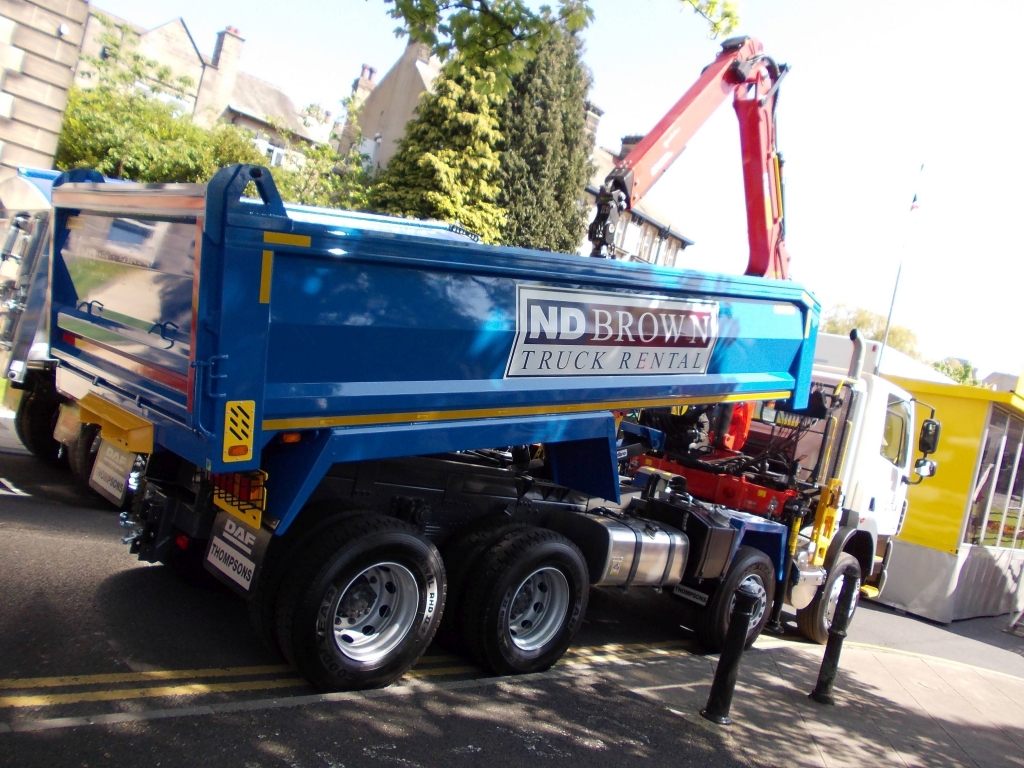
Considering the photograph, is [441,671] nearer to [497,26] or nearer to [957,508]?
[497,26]

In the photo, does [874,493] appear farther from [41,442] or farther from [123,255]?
[41,442]

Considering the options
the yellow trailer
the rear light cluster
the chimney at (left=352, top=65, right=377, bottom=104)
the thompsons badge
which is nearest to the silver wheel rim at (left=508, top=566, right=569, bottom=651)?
the thompsons badge

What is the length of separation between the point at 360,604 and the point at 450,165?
19.7m

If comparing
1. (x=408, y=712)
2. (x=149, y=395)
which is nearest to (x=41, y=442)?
(x=149, y=395)

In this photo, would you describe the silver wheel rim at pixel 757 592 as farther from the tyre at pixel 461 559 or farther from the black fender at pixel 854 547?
the tyre at pixel 461 559

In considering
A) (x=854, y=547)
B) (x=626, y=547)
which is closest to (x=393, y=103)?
(x=854, y=547)

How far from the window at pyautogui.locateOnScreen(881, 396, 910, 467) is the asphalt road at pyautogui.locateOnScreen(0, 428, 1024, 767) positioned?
368 centimetres

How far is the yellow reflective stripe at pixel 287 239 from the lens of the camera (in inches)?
152

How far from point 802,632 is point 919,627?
3.42 meters

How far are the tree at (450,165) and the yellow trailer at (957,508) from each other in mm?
14282

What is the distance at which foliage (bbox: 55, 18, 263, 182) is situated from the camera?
77.5 ft

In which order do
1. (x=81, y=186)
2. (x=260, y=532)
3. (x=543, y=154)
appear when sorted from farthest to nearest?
(x=543, y=154), (x=81, y=186), (x=260, y=532)

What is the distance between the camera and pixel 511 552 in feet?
16.3

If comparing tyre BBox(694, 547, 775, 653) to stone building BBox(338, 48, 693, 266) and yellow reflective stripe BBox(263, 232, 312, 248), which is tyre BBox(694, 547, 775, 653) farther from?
stone building BBox(338, 48, 693, 266)
